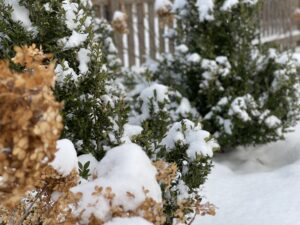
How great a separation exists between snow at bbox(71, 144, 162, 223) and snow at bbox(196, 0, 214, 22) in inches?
94.3

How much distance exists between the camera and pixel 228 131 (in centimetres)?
376

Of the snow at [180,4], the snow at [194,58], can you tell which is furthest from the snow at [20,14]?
the snow at [180,4]

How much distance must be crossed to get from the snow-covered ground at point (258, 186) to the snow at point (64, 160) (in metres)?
1.38

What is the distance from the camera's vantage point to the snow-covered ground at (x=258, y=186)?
2.71 m

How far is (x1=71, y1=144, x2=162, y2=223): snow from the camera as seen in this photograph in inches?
61.0

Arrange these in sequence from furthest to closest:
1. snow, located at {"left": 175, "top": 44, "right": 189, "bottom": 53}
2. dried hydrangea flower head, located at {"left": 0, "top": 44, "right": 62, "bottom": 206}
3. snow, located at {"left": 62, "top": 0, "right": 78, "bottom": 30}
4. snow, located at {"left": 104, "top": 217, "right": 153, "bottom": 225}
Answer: snow, located at {"left": 175, "top": 44, "right": 189, "bottom": 53} → snow, located at {"left": 62, "top": 0, "right": 78, "bottom": 30} → snow, located at {"left": 104, "top": 217, "right": 153, "bottom": 225} → dried hydrangea flower head, located at {"left": 0, "top": 44, "right": 62, "bottom": 206}

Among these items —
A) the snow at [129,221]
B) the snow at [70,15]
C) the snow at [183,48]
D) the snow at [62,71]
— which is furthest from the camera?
the snow at [183,48]

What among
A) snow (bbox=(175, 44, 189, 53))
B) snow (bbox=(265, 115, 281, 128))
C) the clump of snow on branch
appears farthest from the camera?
the clump of snow on branch

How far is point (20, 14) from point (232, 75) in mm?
2132

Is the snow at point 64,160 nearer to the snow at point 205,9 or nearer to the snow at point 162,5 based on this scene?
the snow at point 205,9

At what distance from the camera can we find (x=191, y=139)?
234 cm

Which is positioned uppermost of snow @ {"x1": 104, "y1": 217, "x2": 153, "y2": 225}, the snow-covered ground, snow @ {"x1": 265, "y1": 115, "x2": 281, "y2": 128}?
snow @ {"x1": 104, "y1": 217, "x2": 153, "y2": 225}

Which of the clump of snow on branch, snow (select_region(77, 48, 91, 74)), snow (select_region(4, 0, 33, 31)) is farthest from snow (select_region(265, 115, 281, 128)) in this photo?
snow (select_region(4, 0, 33, 31))

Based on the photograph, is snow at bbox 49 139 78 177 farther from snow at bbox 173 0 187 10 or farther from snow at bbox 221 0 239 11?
snow at bbox 173 0 187 10
